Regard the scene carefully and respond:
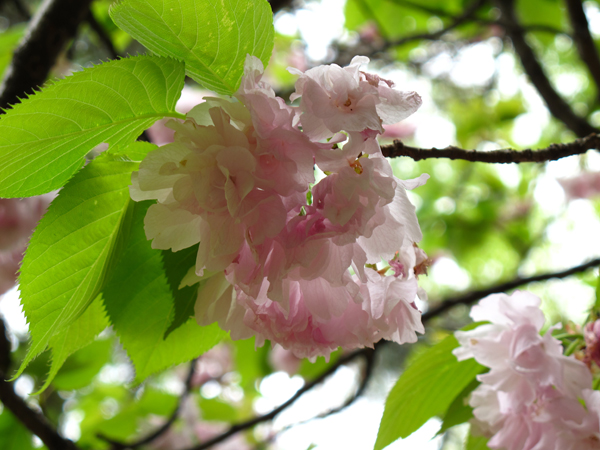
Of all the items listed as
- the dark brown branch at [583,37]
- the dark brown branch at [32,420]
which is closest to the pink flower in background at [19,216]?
the dark brown branch at [32,420]

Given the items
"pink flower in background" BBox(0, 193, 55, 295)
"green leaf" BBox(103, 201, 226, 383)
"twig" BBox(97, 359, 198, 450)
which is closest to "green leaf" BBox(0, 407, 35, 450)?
"twig" BBox(97, 359, 198, 450)

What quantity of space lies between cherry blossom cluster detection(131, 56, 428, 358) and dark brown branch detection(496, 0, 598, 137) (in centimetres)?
121

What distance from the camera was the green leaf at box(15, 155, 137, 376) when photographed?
37 centimetres

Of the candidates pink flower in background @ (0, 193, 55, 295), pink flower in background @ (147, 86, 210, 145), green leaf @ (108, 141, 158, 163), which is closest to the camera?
green leaf @ (108, 141, 158, 163)

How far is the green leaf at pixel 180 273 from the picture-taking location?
42 centimetres

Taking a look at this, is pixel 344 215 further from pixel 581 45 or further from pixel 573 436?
pixel 581 45

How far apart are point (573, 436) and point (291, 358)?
1.46m

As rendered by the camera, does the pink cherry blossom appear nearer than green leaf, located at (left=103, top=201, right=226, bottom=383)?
Yes

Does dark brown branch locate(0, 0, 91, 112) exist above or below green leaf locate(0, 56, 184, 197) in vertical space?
above

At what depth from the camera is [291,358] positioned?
1869 millimetres

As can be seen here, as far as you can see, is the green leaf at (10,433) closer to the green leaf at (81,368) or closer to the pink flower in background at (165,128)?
the green leaf at (81,368)

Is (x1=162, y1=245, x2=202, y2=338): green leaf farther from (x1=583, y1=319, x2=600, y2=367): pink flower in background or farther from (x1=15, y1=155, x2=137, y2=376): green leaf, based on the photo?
(x1=583, y1=319, x2=600, y2=367): pink flower in background

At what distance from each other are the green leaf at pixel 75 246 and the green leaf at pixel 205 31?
0.10 m

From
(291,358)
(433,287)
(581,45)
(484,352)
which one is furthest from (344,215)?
(433,287)
